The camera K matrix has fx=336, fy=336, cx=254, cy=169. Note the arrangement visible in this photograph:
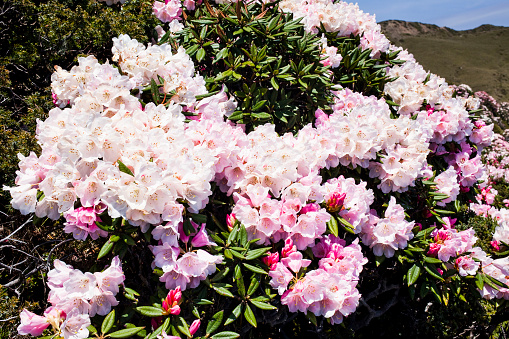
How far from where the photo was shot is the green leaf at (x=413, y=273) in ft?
6.53

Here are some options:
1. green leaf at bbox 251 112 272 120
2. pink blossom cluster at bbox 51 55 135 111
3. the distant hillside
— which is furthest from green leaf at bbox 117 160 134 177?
the distant hillside

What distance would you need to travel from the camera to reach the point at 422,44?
1153 inches

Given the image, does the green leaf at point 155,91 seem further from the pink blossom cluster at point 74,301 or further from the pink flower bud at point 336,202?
the pink flower bud at point 336,202

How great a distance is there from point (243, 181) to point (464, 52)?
1332 inches

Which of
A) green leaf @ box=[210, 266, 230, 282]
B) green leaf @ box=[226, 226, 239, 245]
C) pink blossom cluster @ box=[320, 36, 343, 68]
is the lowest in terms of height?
green leaf @ box=[210, 266, 230, 282]

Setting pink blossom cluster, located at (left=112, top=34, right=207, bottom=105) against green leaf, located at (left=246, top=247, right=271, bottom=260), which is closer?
green leaf, located at (left=246, top=247, right=271, bottom=260)

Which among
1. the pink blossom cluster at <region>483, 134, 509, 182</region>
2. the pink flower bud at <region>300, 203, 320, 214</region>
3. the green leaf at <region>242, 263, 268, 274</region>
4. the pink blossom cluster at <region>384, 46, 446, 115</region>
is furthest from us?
the pink blossom cluster at <region>483, 134, 509, 182</region>

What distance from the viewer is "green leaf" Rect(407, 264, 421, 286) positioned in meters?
1.99

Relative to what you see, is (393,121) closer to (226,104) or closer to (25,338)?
(226,104)

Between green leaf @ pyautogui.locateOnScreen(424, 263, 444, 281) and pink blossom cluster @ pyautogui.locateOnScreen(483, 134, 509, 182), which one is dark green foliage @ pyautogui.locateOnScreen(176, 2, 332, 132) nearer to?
green leaf @ pyautogui.locateOnScreen(424, 263, 444, 281)

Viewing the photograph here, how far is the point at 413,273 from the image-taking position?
201 centimetres

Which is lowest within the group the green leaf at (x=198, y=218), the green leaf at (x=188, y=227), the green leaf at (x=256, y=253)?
the green leaf at (x=256, y=253)

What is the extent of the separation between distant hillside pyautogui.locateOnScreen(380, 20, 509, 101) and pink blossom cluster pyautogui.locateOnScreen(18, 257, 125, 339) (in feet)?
65.4

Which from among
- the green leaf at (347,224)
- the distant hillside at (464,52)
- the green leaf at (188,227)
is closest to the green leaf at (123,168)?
the green leaf at (188,227)
